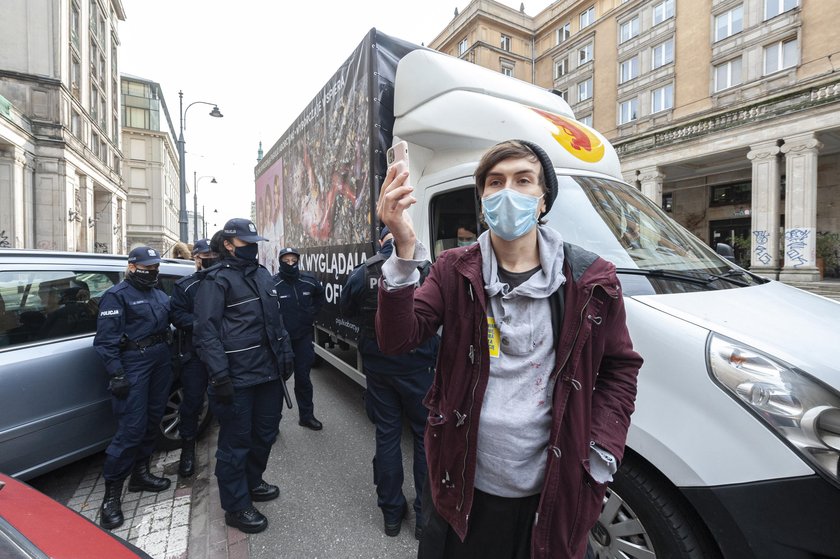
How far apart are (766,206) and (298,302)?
21.6 m

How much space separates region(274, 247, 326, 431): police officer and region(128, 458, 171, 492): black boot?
1.52 m

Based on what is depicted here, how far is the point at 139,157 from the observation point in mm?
54625

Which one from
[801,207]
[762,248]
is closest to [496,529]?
[801,207]

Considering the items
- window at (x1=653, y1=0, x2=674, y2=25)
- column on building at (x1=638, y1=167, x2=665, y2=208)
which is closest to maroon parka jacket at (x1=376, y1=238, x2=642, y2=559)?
column on building at (x1=638, y1=167, x2=665, y2=208)

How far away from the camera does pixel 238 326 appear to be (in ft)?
9.91

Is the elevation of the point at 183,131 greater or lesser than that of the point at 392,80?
greater

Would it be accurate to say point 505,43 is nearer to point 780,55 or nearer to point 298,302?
point 780,55

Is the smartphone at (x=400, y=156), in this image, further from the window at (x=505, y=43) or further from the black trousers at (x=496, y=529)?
the window at (x=505, y=43)

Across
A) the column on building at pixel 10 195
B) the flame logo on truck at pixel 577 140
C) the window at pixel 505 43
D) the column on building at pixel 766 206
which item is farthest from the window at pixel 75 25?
the column on building at pixel 766 206

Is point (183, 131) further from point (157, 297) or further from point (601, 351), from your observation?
point (601, 351)

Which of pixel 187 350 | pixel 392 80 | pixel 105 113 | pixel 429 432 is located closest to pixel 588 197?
pixel 429 432

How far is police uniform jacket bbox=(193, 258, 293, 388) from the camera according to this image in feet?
9.49

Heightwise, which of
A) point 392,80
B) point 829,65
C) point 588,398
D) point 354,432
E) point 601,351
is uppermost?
point 829,65

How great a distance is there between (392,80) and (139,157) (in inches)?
2485
